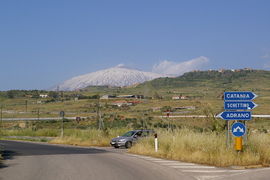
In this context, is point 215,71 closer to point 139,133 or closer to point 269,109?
point 269,109

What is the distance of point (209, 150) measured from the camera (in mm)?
18828

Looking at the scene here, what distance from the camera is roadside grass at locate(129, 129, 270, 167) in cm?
1755

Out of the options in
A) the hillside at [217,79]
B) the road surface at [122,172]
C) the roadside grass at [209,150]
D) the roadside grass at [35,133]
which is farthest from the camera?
the hillside at [217,79]

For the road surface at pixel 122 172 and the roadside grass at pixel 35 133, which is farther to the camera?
the roadside grass at pixel 35 133

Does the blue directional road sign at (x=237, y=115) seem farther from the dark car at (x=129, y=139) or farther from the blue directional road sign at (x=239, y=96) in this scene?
the dark car at (x=129, y=139)

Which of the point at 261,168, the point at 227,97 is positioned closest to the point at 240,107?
the point at 227,97

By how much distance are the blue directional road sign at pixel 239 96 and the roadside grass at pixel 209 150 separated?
2.15 meters

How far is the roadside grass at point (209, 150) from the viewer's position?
57.6 ft

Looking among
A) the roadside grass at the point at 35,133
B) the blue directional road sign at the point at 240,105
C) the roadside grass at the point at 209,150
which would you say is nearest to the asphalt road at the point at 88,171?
the roadside grass at the point at 209,150

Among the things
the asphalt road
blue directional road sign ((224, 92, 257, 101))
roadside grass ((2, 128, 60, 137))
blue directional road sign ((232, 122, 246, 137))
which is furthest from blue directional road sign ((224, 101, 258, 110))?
roadside grass ((2, 128, 60, 137))

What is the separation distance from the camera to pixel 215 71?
175 meters

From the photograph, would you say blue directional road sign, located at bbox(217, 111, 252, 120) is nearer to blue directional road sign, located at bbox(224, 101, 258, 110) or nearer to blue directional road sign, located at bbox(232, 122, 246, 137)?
blue directional road sign, located at bbox(224, 101, 258, 110)

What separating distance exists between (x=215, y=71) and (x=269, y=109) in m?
102

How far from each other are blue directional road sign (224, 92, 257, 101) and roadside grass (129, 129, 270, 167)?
7.06 ft
